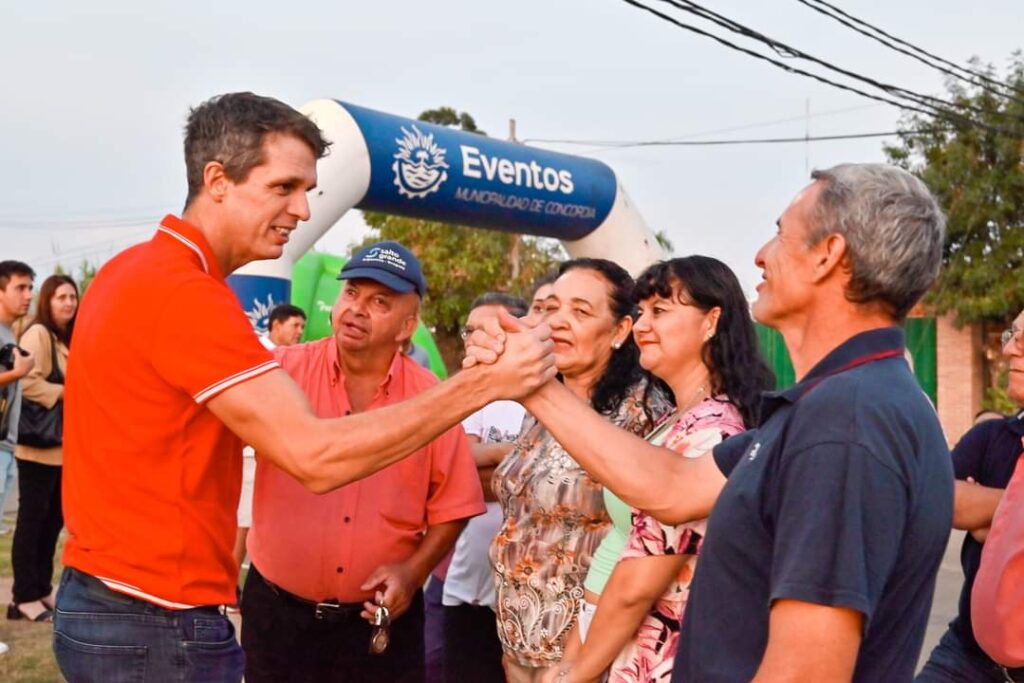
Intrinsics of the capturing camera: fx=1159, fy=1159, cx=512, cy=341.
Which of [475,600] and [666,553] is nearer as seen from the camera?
[666,553]

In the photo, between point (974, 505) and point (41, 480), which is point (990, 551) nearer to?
point (974, 505)

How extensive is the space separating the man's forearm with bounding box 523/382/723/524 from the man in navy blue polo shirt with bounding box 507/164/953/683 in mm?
621

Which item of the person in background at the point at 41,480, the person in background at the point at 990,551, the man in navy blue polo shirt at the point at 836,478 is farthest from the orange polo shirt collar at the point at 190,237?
the person in background at the point at 41,480

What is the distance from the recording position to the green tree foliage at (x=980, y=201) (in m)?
20.3

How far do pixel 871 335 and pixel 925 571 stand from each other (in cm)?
40

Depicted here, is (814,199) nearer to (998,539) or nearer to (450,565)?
(998,539)

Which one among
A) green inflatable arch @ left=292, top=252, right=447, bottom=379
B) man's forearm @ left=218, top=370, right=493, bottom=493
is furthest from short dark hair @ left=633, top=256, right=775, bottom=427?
green inflatable arch @ left=292, top=252, right=447, bottom=379

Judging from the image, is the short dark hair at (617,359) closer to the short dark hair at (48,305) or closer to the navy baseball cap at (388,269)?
the navy baseball cap at (388,269)

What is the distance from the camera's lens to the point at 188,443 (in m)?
2.58

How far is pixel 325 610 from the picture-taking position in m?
3.94

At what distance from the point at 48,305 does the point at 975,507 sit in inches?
232

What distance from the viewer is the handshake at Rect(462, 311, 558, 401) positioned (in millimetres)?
2883

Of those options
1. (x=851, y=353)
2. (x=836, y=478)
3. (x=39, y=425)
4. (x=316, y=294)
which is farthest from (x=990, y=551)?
(x=316, y=294)

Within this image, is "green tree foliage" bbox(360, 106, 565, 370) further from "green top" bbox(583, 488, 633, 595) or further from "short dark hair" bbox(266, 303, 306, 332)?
"green top" bbox(583, 488, 633, 595)
